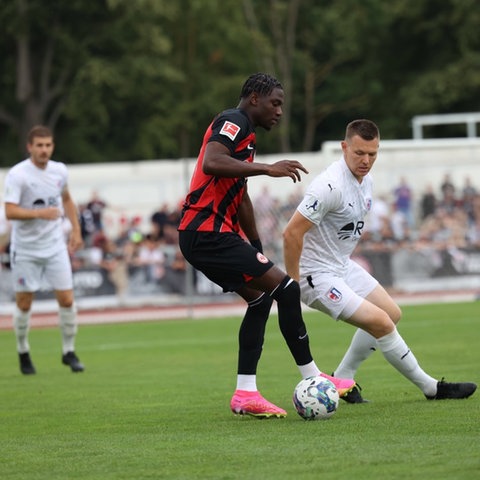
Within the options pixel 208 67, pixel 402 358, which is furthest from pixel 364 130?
pixel 208 67

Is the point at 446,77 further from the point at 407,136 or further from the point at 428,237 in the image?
the point at 428,237

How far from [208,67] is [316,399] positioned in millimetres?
41952

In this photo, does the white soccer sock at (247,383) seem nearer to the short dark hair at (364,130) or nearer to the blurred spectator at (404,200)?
the short dark hair at (364,130)

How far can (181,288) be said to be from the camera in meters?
23.5

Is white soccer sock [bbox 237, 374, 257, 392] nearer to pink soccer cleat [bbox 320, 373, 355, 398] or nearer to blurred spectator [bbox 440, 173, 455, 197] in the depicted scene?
pink soccer cleat [bbox 320, 373, 355, 398]

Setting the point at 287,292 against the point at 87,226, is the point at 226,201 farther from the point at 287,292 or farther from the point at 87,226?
the point at 87,226

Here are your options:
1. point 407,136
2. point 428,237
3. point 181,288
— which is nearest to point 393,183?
point 428,237

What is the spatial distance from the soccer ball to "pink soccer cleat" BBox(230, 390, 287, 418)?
11.6 inches

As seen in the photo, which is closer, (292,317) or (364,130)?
(292,317)

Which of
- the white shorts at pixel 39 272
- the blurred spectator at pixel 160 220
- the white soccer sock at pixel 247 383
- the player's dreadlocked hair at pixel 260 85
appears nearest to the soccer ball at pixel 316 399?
the white soccer sock at pixel 247 383

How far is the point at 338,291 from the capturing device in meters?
8.52

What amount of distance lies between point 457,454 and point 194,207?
263 centimetres

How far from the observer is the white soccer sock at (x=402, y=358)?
854cm

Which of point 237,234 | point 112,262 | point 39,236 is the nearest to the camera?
point 237,234
